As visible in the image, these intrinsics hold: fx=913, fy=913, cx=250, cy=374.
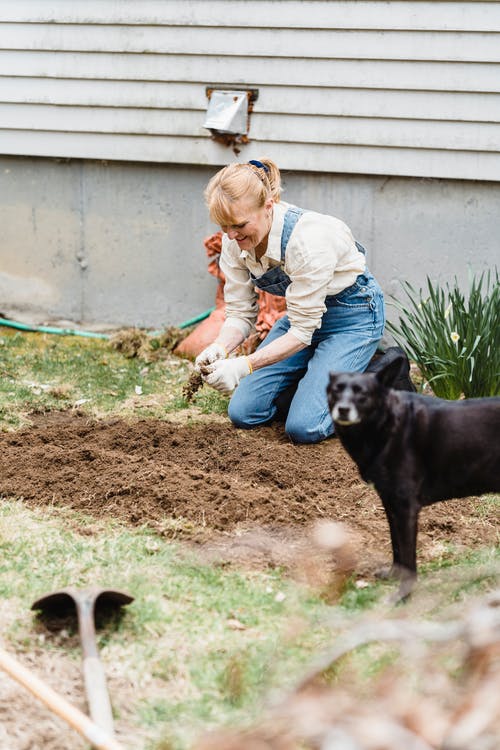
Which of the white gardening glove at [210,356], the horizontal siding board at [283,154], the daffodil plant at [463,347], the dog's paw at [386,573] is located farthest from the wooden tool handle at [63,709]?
the horizontal siding board at [283,154]

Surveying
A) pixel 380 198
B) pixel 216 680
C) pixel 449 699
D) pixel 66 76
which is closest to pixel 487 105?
pixel 380 198

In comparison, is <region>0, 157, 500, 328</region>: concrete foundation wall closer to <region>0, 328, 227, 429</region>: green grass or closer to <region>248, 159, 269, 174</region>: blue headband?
<region>0, 328, 227, 429</region>: green grass

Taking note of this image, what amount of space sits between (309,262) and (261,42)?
2.96 metres

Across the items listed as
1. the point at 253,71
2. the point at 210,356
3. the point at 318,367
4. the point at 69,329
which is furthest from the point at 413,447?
the point at 69,329

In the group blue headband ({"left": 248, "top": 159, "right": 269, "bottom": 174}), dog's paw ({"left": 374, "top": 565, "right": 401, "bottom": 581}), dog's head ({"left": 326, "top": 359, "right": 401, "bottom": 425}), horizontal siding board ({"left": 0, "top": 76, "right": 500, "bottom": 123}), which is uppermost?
horizontal siding board ({"left": 0, "top": 76, "right": 500, "bottom": 123})

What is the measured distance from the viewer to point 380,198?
22.2 ft

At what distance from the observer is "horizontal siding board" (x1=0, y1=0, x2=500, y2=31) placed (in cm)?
633

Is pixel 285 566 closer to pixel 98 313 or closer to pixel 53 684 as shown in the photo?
pixel 53 684

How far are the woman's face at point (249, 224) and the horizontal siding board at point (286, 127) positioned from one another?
8.10ft

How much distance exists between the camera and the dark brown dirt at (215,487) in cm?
373

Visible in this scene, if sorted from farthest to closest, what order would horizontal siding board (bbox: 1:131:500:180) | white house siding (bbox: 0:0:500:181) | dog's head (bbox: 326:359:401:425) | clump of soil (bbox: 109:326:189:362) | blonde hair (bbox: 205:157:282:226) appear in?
clump of soil (bbox: 109:326:189:362)
horizontal siding board (bbox: 1:131:500:180)
white house siding (bbox: 0:0:500:181)
blonde hair (bbox: 205:157:282:226)
dog's head (bbox: 326:359:401:425)

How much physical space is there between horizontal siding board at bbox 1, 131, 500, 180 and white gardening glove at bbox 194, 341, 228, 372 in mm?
2597

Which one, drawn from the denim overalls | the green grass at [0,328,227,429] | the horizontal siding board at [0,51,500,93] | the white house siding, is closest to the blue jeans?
the denim overalls

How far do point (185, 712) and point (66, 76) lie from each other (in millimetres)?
5906
